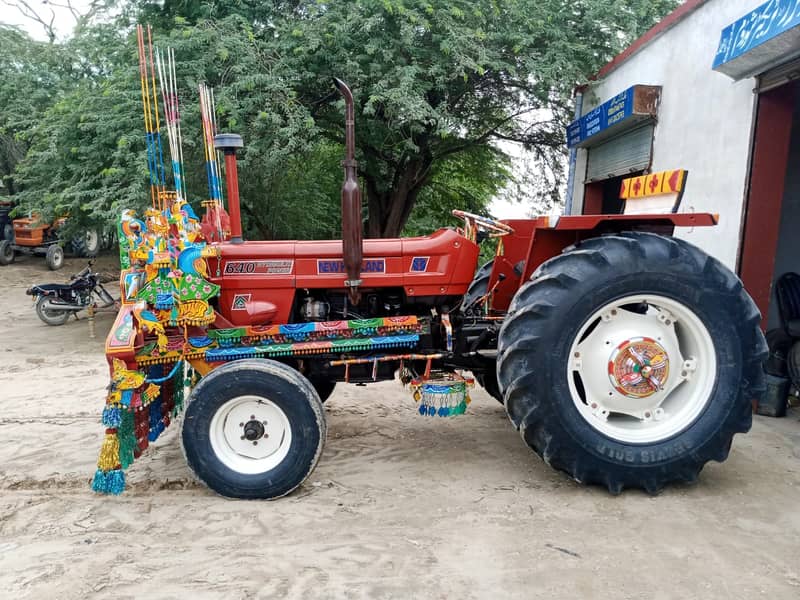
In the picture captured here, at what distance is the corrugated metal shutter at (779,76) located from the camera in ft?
14.5

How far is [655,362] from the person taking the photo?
327 centimetres

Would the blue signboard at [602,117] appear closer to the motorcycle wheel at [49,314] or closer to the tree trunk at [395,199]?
the tree trunk at [395,199]

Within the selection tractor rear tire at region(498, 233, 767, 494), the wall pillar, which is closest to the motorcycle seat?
tractor rear tire at region(498, 233, 767, 494)

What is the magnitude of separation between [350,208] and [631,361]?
1.77 metres

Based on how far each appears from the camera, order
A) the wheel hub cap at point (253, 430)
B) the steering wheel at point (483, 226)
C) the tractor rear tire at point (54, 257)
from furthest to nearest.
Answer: the tractor rear tire at point (54, 257)
the steering wheel at point (483, 226)
the wheel hub cap at point (253, 430)

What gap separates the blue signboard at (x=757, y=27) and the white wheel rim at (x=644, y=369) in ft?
8.39

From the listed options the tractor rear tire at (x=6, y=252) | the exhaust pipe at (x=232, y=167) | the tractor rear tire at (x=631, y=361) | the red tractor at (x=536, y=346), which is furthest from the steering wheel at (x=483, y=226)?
the tractor rear tire at (x=6, y=252)

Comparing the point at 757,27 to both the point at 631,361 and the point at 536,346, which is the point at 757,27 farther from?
the point at 536,346

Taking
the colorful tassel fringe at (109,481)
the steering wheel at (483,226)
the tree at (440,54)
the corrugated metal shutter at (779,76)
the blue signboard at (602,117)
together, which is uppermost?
the tree at (440,54)

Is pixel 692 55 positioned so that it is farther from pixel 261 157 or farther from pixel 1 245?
pixel 1 245

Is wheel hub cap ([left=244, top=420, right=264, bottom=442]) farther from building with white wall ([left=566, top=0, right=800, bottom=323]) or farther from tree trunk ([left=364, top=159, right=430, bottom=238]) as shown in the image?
tree trunk ([left=364, top=159, right=430, bottom=238])

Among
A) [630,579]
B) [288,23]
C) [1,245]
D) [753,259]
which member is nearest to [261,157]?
[288,23]

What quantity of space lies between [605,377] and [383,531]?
148 cm

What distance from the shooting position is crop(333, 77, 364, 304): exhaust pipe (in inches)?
122
